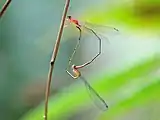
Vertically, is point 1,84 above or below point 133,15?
below

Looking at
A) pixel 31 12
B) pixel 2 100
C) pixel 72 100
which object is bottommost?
pixel 2 100

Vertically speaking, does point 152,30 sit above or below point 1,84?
above

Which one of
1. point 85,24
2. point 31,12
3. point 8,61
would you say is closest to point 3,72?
point 8,61

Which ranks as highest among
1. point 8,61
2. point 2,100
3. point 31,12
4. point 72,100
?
point 72,100

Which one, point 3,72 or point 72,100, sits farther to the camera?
point 3,72

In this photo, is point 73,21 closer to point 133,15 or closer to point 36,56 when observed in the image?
point 133,15

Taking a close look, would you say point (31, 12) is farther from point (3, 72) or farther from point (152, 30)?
point (152, 30)

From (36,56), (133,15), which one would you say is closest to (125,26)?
(133,15)

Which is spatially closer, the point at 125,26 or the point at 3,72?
the point at 125,26
